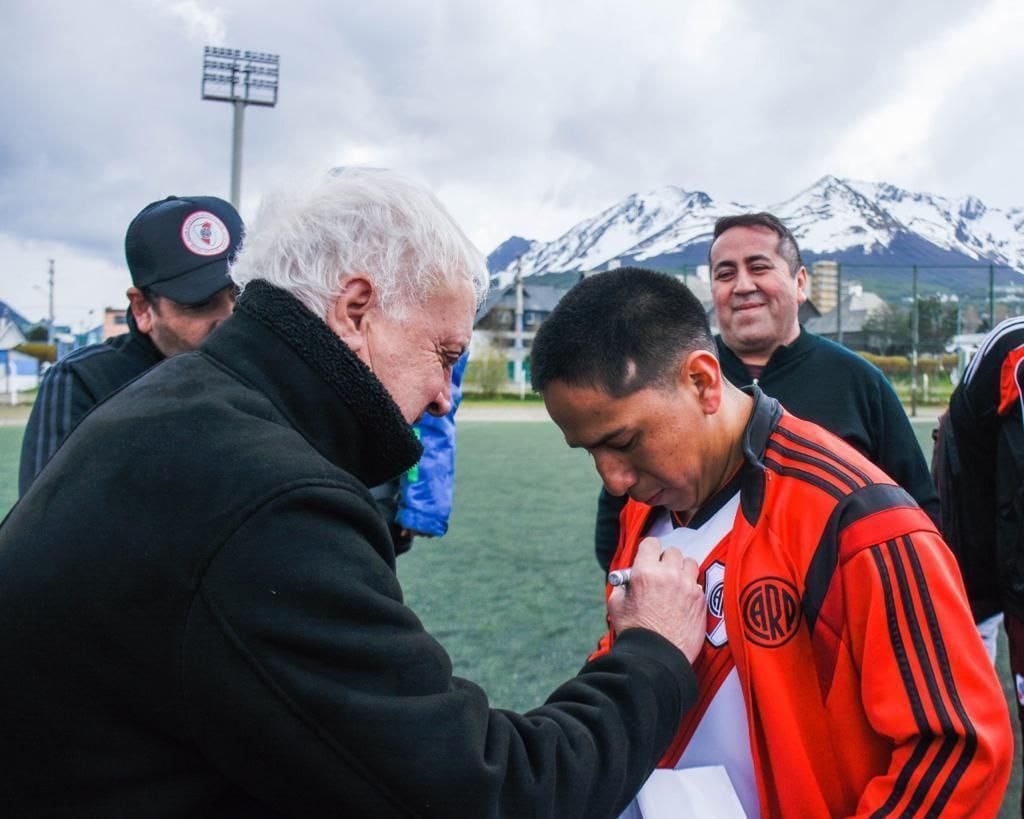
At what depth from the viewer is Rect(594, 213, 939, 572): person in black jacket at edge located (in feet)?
9.37

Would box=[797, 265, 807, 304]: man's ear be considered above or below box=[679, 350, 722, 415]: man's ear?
above

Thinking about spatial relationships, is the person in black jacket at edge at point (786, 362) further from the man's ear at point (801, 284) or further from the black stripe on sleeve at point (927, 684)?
the black stripe on sleeve at point (927, 684)

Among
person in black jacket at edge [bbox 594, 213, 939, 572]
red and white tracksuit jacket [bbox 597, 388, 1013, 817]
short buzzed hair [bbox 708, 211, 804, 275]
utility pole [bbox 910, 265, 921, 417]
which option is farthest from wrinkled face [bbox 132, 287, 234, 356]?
utility pole [bbox 910, 265, 921, 417]

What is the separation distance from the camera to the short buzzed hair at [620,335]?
1624mm

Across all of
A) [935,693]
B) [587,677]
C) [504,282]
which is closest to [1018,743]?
[935,693]

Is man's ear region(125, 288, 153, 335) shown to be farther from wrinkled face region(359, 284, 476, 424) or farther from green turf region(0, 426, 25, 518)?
green turf region(0, 426, 25, 518)

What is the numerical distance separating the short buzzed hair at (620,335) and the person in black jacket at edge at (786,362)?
125 cm

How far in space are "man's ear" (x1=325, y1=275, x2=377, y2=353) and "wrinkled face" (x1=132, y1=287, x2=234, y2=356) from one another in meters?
1.33

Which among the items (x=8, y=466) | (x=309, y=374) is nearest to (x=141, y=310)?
(x=309, y=374)

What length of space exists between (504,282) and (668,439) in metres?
51.2

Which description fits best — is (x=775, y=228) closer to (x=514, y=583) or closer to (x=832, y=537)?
(x=832, y=537)

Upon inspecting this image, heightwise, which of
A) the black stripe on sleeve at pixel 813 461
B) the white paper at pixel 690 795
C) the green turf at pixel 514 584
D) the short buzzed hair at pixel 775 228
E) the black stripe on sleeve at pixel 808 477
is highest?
the short buzzed hair at pixel 775 228

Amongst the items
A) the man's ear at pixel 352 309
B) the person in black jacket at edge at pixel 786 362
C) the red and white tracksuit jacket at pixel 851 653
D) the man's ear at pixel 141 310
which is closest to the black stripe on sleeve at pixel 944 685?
the red and white tracksuit jacket at pixel 851 653

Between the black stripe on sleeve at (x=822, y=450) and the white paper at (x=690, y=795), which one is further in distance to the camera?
the black stripe on sleeve at (x=822, y=450)
